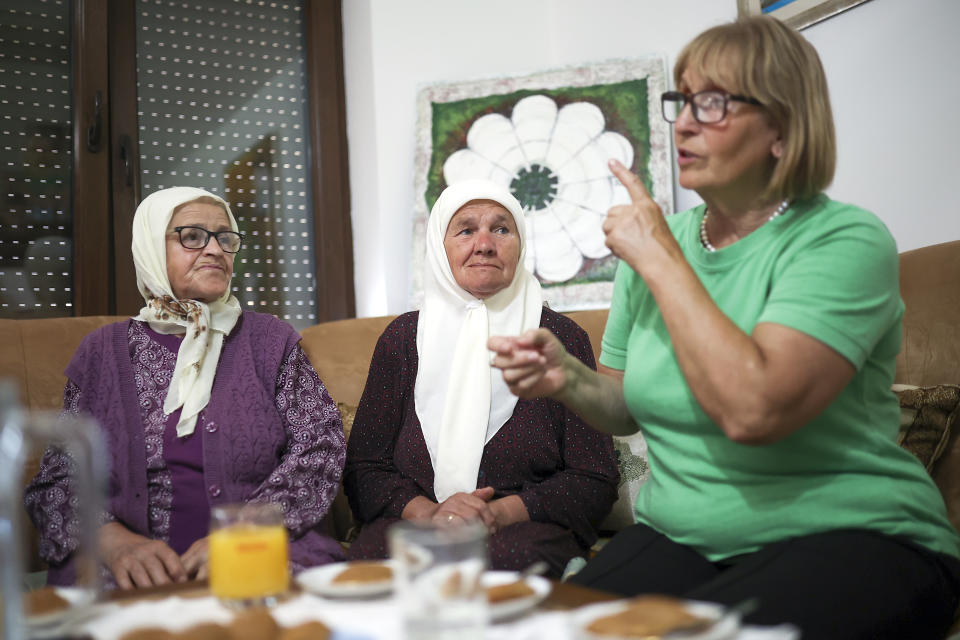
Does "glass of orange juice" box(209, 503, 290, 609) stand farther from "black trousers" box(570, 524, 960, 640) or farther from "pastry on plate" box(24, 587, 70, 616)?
"black trousers" box(570, 524, 960, 640)

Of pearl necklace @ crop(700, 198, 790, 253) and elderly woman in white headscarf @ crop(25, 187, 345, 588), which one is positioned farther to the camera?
elderly woman in white headscarf @ crop(25, 187, 345, 588)

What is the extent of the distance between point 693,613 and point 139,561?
1.25m

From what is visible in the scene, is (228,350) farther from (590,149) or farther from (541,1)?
(541,1)

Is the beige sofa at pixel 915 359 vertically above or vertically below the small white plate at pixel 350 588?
above

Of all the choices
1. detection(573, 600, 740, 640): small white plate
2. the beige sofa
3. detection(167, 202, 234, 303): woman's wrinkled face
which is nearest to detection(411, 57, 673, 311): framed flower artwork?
the beige sofa

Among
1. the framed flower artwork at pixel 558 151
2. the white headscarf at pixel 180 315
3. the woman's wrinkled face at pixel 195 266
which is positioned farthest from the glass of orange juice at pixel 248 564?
the framed flower artwork at pixel 558 151

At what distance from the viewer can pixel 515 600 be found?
868 mm

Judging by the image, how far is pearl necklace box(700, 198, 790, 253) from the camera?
4.17 ft

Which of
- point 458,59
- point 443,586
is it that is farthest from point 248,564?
point 458,59

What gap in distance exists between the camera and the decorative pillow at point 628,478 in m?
2.13

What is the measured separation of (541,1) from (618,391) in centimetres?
234

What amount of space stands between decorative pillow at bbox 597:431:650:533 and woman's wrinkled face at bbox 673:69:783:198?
99 centimetres

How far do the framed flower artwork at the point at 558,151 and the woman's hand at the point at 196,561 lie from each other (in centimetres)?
147

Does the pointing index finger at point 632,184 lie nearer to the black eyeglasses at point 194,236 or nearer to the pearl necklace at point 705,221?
the pearl necklace at point 705,221
